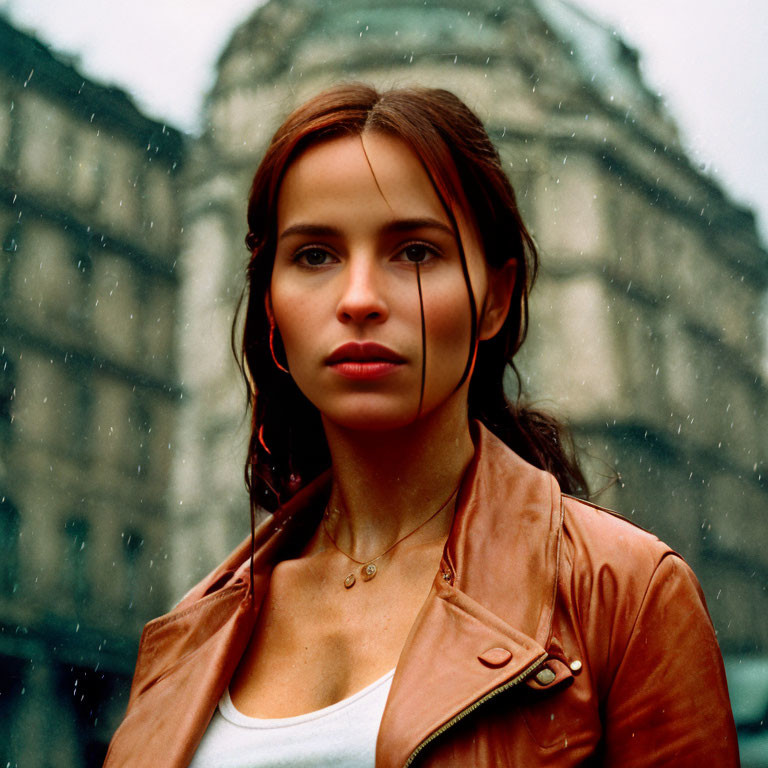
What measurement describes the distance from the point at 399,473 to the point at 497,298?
1.23ft

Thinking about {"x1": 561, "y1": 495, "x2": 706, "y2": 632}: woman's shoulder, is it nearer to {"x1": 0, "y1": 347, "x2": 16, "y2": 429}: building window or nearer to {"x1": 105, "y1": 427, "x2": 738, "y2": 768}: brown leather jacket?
{"x1": 105, "y1": 427, "x2": 738, "y2": 768}: brown leather jacket

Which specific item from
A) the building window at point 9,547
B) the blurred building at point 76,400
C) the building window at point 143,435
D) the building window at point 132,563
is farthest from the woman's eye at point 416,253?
the building window at point 143,435

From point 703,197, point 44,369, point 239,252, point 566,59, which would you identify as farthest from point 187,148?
point 703,197

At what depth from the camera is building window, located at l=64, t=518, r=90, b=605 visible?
47.0ft

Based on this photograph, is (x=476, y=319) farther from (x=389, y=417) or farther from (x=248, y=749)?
(x=248, y=749)

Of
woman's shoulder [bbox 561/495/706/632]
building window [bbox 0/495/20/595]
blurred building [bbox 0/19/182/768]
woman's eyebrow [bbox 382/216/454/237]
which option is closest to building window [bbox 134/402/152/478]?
blurred building [bbox 0/19/182/768]

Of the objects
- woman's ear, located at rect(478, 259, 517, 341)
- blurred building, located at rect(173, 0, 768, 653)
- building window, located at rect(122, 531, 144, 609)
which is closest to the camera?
woman's ear, located at rect(478, 259, 517, 341)

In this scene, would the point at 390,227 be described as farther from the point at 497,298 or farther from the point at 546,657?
the point at 546,657

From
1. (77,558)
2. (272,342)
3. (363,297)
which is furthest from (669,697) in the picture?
(77,558)

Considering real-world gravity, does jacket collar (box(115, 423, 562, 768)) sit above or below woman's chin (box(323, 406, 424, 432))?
below

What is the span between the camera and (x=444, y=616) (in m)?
1.68

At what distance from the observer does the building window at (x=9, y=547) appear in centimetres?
1245

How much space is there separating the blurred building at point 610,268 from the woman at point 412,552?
7.25 metres

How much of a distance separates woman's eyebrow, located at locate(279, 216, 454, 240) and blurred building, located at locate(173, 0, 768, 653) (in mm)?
7425
